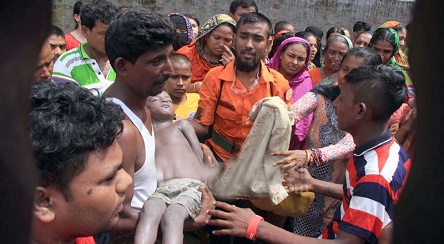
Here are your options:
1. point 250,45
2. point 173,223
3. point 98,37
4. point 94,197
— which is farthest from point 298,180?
point 98,37

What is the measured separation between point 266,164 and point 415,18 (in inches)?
97.2

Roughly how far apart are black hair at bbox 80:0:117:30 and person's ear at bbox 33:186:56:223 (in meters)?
2.40

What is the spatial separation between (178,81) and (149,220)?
1.85m

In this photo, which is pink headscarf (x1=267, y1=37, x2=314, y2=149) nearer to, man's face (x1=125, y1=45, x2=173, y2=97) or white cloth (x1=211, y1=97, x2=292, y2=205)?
white cloth (x1=211, y1=97, x2=292, y2=205)

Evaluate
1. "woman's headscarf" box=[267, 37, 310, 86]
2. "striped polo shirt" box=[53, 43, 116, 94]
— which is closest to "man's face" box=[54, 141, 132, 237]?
"striped polo shirt" box=[53, 43, 116, 94]

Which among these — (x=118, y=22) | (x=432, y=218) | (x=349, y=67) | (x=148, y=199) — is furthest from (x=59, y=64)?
(x=432, y=218)

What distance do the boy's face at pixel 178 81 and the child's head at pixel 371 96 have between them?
1.73 m

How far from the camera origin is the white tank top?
226 centimetres

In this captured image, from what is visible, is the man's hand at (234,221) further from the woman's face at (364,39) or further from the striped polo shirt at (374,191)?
the woman's face at (364,39)

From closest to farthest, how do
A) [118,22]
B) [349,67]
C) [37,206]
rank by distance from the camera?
[37,206] → [118,22] → [349,67]

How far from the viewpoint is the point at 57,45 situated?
441 centimetres

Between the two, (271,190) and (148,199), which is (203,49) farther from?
(148,199)

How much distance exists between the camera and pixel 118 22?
92.1 inches

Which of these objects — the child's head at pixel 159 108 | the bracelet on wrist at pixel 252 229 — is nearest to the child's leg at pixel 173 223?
the bracelet on wrist at pixel 252 229
